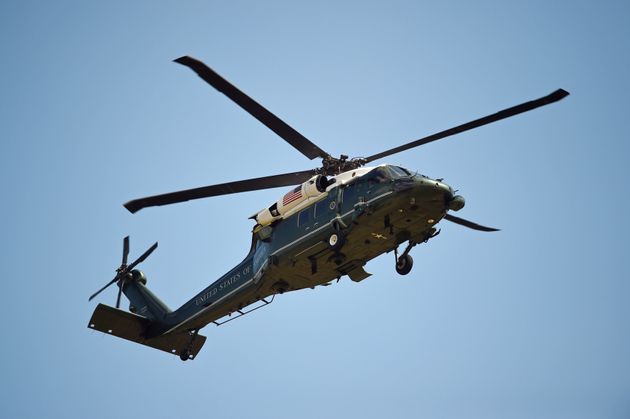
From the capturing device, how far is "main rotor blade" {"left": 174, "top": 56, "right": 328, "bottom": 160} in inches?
723

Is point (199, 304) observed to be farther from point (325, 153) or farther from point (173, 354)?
point (325, 153)

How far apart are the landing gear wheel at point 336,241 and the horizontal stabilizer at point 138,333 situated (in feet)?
23.2

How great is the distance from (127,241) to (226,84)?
9.71 metres

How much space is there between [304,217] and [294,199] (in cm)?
74

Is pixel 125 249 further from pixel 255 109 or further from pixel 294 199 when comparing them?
pixel 255 109

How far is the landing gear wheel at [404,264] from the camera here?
2111 centimetres

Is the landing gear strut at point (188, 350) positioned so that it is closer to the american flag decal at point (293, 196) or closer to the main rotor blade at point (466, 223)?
the american flag decal at point (293, 196)

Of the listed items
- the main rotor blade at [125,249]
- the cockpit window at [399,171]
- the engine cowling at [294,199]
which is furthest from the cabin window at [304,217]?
the main rotor blade at [125,249]

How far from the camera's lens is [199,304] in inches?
951

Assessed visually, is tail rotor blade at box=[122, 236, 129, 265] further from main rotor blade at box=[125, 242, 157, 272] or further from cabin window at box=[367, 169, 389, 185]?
cabin window at box=[367, 169, 389, 185]

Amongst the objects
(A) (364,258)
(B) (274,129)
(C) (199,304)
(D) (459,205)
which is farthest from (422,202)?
(C) (199,304)

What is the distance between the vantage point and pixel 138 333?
25000mm

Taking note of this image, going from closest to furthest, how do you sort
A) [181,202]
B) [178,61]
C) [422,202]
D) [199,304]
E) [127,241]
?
[178,61] < [422,202] < [181,202] < [199,304] < [127,241]

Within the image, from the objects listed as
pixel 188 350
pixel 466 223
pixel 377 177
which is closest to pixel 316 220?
pixel 377 177
